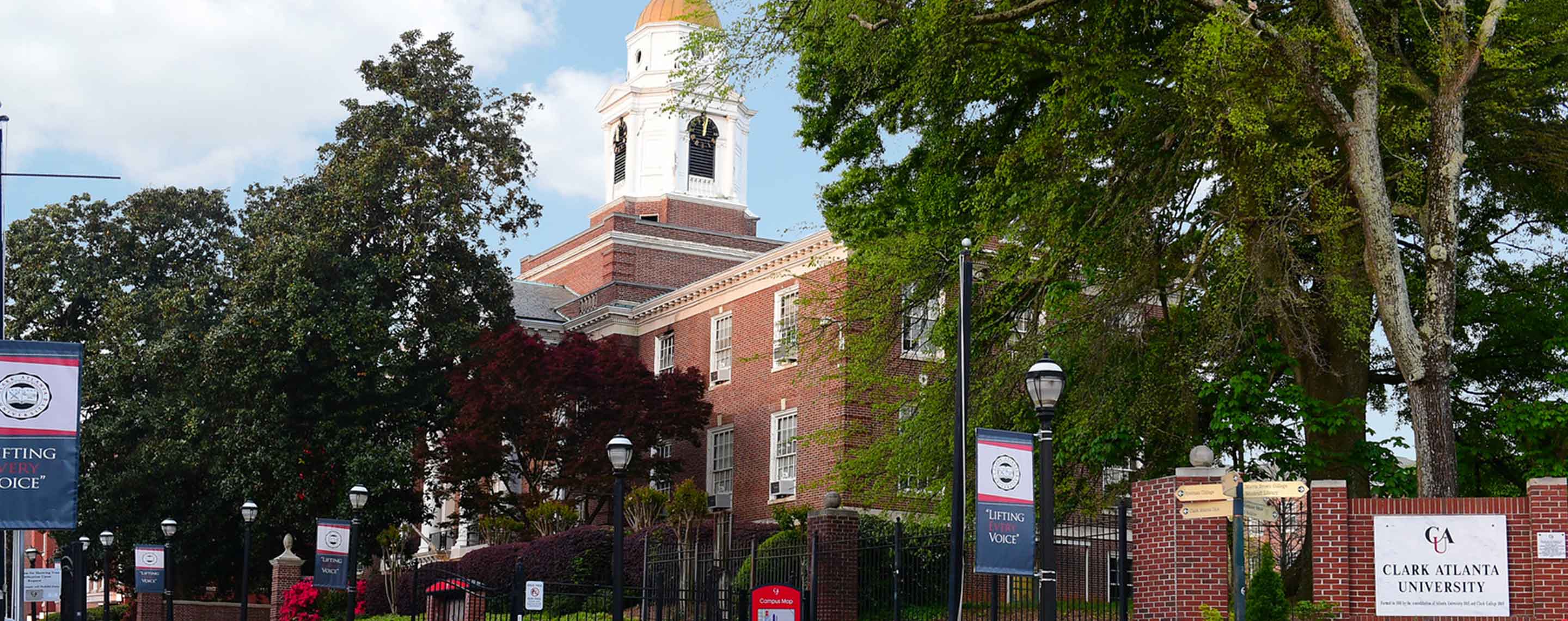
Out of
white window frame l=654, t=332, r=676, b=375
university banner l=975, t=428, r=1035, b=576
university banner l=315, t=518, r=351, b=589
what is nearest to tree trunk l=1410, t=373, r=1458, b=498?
university banner l=975, t=428, r=1035, b=576

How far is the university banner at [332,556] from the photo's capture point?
27.5 meters

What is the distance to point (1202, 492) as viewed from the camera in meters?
17.2

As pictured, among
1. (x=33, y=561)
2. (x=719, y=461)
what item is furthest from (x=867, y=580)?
(x=33, y=561)

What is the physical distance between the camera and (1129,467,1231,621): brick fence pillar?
18859 millimetres

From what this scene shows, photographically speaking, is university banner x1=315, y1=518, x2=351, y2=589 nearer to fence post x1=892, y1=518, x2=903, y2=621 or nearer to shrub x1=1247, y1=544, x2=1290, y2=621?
fence post x1=892, y1=518, x2=903, y2=621

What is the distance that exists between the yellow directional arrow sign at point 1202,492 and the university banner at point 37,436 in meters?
10.3

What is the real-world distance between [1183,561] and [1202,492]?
6.78 feet

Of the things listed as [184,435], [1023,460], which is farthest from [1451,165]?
[184,435]

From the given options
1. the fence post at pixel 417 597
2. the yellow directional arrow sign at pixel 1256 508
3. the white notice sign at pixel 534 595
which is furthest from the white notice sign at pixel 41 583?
the yellow directional arrow sign at pixel 1256 508

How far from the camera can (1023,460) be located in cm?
1673

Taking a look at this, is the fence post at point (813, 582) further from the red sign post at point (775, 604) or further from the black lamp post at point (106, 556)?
the black lamp post at point (106, 556)

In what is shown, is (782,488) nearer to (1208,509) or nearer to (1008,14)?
(1008,14)

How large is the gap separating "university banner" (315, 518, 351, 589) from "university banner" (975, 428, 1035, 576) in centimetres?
1439

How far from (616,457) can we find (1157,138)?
9135mm
